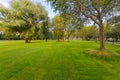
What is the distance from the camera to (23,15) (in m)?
43.8

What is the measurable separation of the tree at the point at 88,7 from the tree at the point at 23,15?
2684cm

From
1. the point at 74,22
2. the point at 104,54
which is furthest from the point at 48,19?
the point at 104,54

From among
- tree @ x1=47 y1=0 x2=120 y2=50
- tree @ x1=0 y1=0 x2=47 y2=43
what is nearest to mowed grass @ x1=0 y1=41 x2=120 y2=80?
tree @ x1=47 y1=0 x2=120 y2=50

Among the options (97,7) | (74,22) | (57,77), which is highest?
(97,7)

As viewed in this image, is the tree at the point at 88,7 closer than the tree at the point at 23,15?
Yes

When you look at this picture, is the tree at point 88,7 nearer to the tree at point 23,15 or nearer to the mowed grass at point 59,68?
the mowed grass at point 59,68

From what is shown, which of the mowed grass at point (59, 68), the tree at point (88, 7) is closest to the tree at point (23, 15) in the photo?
the tree at point (88, 7)

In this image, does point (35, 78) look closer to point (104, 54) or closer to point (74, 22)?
point (104, 54)

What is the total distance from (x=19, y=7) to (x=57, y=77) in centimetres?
3824

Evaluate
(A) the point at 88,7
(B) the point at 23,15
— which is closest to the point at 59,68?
(A) the point at 88,7

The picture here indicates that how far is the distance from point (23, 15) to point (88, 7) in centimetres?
2879

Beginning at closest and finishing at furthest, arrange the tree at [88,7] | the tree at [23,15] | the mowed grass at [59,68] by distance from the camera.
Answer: the mowed grass at [59,68] → the tree at [88,7] → the tree at [23,15]

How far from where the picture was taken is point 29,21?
44.1 metres

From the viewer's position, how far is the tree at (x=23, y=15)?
42.9 m
